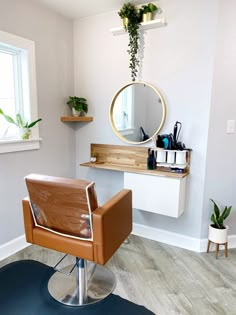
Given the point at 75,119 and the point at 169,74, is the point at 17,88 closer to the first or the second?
the point at 75,119

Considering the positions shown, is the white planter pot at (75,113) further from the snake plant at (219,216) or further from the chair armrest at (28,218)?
the snake plant at (219,216)

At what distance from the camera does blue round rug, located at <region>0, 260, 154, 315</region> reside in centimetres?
157

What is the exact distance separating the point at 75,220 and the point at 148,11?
1.96 m

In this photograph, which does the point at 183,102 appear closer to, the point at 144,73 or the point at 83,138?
the point at 144,73

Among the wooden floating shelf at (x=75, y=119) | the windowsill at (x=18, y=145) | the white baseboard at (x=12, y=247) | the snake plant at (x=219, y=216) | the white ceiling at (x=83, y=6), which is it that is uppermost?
the white ceiling at (x=83, y=6)

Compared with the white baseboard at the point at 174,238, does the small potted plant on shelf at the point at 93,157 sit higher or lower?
higher

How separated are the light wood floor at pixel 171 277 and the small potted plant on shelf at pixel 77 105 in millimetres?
1507

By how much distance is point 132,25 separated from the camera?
2.22 meters

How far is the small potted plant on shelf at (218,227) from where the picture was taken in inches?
84.2

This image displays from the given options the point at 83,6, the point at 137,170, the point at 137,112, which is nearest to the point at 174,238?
the point at 137,170

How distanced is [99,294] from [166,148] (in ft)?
4.38

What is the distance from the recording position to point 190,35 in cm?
208

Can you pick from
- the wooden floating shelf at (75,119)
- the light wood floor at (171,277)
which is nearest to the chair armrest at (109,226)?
the light wood floor at (171,277)

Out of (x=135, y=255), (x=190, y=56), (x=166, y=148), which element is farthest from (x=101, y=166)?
(x=190, y=56)
